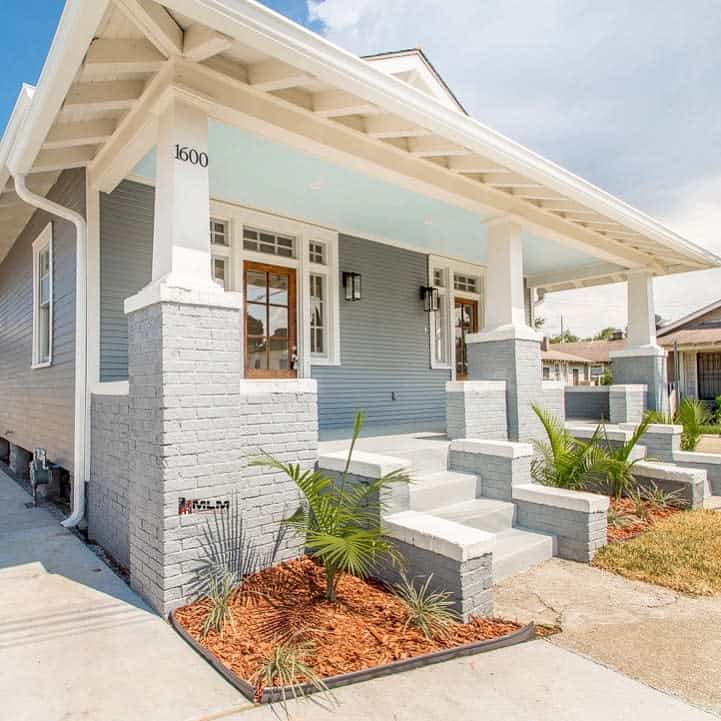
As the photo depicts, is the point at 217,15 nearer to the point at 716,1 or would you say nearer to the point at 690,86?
the point at 716,1

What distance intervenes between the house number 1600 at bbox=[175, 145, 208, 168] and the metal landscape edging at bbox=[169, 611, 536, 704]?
268cm

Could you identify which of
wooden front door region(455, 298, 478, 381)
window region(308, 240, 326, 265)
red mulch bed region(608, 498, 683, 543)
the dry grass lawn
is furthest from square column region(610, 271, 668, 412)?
window region(308, 240, 326, 265)

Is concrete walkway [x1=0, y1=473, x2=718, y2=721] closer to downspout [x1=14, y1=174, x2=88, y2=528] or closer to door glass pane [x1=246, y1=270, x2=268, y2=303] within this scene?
downspout [x1=14, y1=174, x2=88, y2=528]

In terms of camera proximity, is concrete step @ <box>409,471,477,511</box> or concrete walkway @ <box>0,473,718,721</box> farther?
concrete step @ <box>409,471,477,511</box>

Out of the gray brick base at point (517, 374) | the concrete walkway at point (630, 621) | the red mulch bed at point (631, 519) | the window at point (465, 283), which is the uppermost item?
the window at point (465, 283)

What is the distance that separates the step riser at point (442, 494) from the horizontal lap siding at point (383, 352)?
95.6 inches

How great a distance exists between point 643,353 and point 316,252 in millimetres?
5137

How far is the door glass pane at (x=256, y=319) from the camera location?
6.04 m

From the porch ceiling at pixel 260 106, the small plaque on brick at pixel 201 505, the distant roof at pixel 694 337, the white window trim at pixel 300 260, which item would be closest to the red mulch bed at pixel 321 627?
the small plaque on brick at pixel 201 505

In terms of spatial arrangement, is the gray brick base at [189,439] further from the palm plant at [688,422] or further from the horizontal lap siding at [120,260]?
the palm plant at [688,422]

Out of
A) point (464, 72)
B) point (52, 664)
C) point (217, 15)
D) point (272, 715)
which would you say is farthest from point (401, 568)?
point (464, 72)

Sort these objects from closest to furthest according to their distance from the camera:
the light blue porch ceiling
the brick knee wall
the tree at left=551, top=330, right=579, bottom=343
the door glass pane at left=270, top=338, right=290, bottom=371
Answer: the brick knee wall
the light blue porch ceiling
the door glass pane at left=270, top=338, right=290, bottom=371
the tree at left=551, top=330, right=579, bottom=343

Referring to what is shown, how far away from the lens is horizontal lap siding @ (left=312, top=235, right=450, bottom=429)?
6.81m

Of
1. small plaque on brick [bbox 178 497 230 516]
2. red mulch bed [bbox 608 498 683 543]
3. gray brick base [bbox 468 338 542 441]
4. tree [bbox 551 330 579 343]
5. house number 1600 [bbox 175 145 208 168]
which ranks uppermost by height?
tree [bbox 551 330 579 343]
